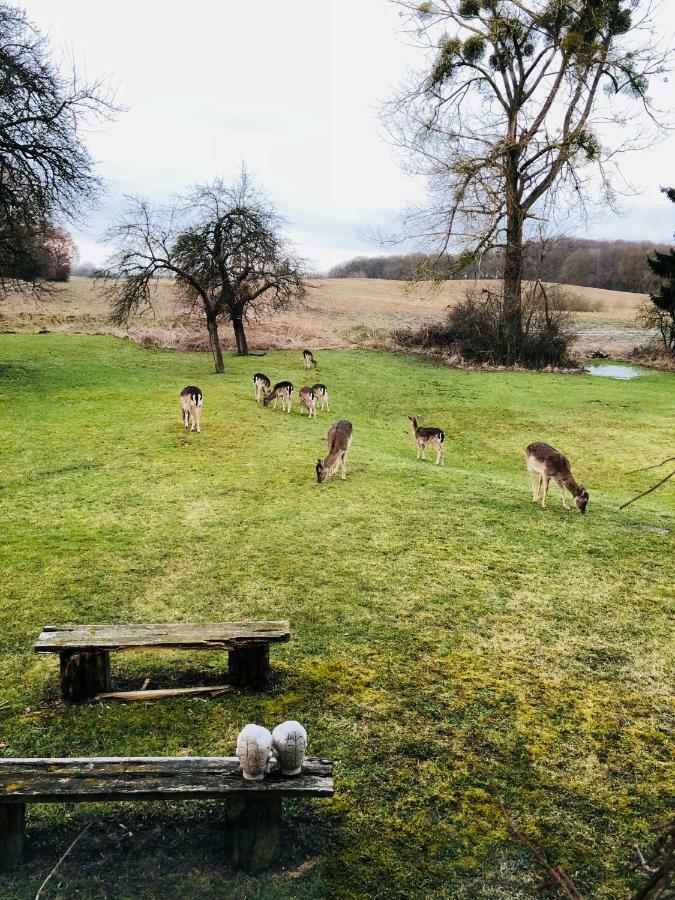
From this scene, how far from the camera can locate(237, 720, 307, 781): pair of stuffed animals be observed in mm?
3537

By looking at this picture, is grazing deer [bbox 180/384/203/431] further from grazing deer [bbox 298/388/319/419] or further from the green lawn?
grazing deer [bbox 298/388/319/419]

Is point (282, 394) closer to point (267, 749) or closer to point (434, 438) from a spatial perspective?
point (434, 438)

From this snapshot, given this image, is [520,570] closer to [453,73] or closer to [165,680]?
[165,680]

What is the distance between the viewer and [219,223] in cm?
2564

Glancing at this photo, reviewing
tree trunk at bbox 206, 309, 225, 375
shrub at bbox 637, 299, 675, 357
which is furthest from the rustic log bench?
shrub at bbox 637, 299, 675, 357

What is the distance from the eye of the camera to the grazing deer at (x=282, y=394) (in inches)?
773

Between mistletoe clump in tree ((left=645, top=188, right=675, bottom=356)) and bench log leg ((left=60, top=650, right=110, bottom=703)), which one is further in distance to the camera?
mistletoe clump in tree ((left=645, top=188, right=675, bottom=356))

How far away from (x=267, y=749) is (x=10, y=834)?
1501 mm

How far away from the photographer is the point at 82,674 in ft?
16.7

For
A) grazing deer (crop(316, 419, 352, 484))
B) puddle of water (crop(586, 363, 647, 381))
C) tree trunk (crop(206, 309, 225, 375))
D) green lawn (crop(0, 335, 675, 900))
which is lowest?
green lawn (crop(0, 335, 675, 900))

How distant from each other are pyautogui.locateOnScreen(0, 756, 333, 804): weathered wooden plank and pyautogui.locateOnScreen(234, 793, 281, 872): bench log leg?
11 centimetres

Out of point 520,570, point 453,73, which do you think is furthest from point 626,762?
point 453,73

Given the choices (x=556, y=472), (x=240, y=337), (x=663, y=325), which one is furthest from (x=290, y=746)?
(x=663, y=325)

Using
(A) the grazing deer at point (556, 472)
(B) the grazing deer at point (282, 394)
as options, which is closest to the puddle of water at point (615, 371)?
(B) the grazing deer at point (282, 394)
